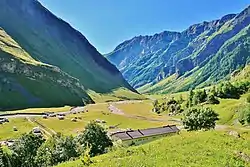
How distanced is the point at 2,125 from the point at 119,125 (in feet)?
196

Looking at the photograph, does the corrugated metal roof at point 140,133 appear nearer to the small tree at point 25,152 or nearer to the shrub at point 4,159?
the small tree at point 25,152

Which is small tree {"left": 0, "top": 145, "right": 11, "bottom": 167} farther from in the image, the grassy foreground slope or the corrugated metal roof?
the corrugated metal roof

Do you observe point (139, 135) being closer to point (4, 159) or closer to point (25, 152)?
point (25, 152)

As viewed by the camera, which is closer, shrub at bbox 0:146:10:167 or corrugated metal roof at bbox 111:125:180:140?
shrub at bbox 0:146:10:167

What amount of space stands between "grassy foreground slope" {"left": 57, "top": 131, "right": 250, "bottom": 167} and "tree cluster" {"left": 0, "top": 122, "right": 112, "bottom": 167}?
40560 millimetres

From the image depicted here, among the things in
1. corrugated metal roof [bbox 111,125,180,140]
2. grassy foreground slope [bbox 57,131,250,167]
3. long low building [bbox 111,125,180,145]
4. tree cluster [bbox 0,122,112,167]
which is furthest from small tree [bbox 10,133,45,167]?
grassy foreground slope [bbox 57,131,250,167]

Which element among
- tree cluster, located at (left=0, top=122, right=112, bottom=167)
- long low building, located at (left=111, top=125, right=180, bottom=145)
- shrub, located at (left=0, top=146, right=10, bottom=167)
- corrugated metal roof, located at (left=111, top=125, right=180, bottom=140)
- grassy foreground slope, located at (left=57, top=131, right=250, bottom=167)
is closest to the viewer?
grassy foreground slope, located at (left=57, top=131, right=250, bottom=167)

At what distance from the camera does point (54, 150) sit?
86.8 meters

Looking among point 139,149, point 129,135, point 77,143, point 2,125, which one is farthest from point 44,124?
point 139,149

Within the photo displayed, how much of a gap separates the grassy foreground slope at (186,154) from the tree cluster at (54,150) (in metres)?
40.6

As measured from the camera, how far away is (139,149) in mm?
43594

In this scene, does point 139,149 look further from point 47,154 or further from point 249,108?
point 249,108

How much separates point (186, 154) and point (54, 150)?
175ft

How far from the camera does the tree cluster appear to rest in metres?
83.8
